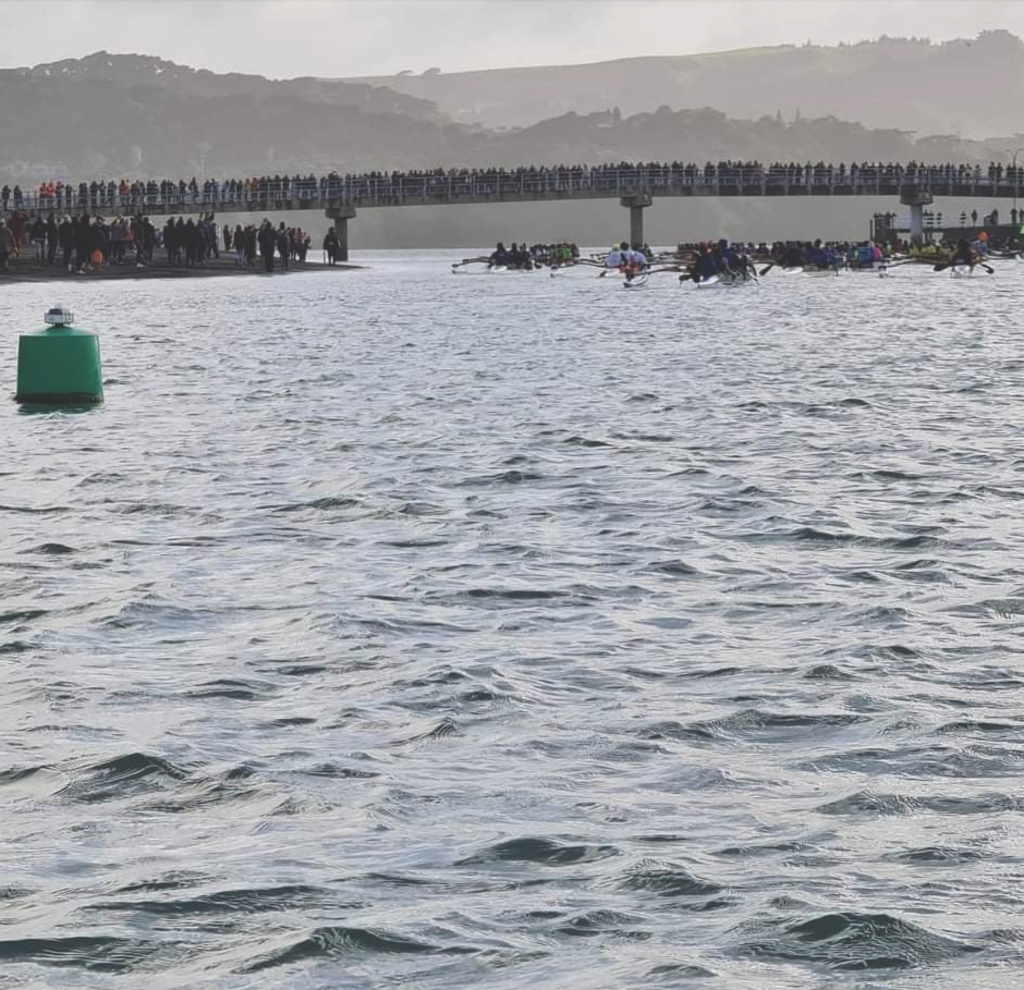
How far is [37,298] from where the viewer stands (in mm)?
52875

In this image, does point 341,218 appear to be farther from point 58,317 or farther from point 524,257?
point 58,317

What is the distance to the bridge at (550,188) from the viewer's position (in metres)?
103

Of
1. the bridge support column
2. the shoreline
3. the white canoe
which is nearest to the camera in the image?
the shoreline

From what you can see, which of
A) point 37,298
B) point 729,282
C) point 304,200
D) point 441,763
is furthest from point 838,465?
point 304,200

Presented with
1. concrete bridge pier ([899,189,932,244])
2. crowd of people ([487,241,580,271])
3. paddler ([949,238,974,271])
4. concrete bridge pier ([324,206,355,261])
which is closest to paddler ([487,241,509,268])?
crowd of people ([487,241,580,271])

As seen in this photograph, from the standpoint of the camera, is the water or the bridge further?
the bridge

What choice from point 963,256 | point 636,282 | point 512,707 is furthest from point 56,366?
point 963,256

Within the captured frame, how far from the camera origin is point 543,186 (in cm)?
11838

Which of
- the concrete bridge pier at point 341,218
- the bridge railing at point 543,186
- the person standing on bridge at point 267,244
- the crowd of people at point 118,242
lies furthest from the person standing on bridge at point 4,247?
the concrete bridge pier at point 341,218

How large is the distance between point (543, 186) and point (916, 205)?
27678 mm

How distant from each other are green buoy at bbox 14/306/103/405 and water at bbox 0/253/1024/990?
229 centimetres

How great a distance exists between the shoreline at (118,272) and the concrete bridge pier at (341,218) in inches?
A: 978

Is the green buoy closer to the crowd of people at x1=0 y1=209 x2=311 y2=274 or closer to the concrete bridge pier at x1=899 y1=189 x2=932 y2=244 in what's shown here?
the crowd of people at x1=0 y1=209 x2=311 y2=274

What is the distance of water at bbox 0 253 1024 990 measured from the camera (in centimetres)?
658
